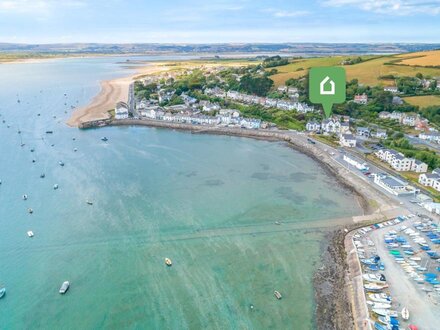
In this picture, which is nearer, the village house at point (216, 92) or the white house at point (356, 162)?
the white house at point (356, 162)

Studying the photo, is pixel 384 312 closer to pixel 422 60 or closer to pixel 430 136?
pixel 430 136

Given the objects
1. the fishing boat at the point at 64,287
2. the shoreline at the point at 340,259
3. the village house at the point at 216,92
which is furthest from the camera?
the village house at the point at 216,92

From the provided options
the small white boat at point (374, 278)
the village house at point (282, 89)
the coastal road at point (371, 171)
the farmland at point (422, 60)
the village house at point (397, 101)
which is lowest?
the small white boat at point (374, 278)

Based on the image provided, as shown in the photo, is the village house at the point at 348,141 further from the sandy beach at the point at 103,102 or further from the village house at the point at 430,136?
the sandy beach at the point at 103,102

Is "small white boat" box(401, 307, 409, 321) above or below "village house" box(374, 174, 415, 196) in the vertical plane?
below

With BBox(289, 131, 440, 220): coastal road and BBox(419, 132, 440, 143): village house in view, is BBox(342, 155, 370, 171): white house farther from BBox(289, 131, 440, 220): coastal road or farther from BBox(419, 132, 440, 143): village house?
BBox(419, 132, 440, 143): village house

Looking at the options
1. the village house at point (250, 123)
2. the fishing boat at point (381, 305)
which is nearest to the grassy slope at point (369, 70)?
the village house at point (250, 123)

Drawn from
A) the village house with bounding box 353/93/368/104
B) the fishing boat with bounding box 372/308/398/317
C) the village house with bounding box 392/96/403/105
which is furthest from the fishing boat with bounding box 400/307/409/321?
the village house with bounding box 353/93/368/104
